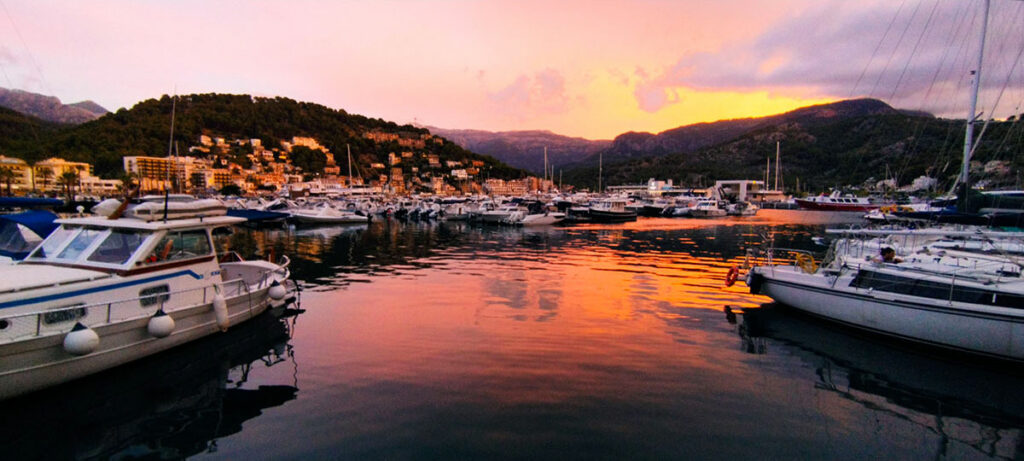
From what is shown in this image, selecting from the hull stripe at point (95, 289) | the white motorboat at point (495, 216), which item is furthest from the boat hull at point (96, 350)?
the white motorboat at point (495, 216)

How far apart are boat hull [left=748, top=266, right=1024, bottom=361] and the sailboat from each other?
0.04 ft

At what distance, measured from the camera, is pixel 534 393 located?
790 centimetres

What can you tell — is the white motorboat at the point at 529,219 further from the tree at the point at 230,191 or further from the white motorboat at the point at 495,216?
the tree at the point at 230,191

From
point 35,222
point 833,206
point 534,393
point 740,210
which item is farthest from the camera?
point 833,206

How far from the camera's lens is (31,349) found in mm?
7305

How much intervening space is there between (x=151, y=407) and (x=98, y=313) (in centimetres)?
237

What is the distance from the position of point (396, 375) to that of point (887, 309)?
1087cm

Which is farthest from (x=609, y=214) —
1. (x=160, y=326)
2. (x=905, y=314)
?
(x=160, y=326)

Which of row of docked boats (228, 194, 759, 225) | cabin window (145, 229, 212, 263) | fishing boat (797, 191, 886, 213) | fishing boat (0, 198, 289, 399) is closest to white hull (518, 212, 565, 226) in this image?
row of docked boats (228, 194, 759, 225)

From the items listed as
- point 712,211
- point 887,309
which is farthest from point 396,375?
point 712,211

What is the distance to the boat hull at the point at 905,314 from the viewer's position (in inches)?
354

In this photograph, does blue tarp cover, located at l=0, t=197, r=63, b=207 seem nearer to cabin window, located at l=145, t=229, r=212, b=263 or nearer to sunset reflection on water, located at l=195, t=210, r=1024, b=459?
sunset reflection on water, located at l=195, t=210, r=1024, b=459

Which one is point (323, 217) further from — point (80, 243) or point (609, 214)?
point (80, 243)

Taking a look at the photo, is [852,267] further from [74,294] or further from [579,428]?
[74,294]
